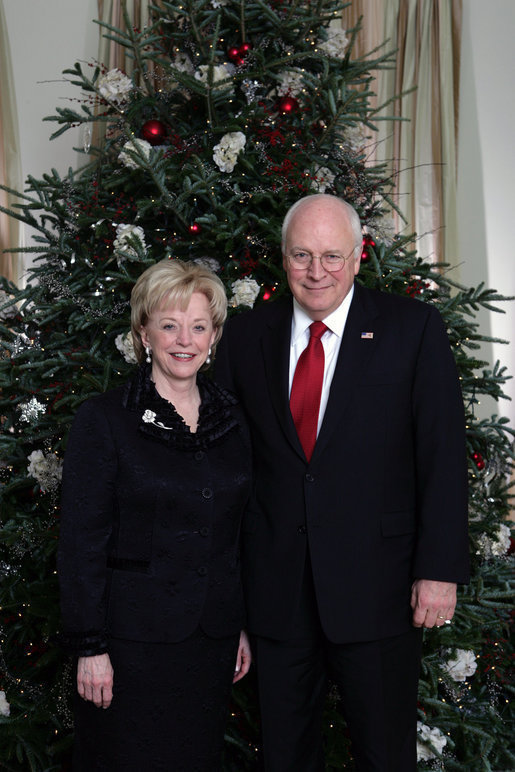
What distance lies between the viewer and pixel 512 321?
415 centimetres

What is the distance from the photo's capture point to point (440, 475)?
1794 millimetres

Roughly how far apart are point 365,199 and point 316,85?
16.3 inches

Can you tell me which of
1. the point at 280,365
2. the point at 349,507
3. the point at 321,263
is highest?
the point at 321,263

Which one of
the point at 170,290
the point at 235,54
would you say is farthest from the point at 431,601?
the point at 235,54

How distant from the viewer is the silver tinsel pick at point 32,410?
256 cm

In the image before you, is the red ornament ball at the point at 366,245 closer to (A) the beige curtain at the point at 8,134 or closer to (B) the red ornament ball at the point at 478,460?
(B) the red ornament ball at the point at 478,460

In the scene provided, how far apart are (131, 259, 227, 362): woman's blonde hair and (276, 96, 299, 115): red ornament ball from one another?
3.43 feet

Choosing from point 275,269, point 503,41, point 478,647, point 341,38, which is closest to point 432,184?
point 503,41

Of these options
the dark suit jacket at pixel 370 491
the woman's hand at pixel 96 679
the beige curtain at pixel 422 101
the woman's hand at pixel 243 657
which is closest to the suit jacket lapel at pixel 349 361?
the dark suit jacket at pixel 370 491

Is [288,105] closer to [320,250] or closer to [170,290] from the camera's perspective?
[320,250]

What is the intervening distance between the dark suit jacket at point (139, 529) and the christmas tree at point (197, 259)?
0.66m

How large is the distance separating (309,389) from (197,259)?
85cm

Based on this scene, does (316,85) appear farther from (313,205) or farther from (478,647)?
(478,647)

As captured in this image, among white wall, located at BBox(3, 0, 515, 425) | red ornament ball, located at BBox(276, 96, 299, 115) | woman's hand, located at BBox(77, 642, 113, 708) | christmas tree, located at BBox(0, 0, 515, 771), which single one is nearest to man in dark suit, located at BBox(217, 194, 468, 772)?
woman's hand, located at BBox(77, 642, 113, 708)
